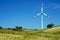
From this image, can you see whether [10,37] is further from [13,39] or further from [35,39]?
[35,39]

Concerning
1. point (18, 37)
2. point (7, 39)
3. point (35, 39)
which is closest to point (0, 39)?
point (7, 39)

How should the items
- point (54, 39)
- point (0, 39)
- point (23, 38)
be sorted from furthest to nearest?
point (54, 39) → point (23, 38) → point (0, 39)

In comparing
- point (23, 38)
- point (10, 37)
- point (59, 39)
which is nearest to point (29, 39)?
Answer: point (23, 38)

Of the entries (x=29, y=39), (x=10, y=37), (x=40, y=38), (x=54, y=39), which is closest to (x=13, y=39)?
(x=10, y=37)

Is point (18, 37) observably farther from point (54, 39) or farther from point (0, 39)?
point (54, 39)

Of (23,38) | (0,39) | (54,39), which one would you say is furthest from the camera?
(54,39)

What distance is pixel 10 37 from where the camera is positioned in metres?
40.7

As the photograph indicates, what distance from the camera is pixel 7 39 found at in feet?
128

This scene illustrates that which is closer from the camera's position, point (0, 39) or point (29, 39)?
point (0, 39)

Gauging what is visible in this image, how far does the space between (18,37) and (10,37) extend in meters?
2.07

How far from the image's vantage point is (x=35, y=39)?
1706 inches

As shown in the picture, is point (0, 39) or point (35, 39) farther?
point (35, 39)

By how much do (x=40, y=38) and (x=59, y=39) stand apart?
15.7ft

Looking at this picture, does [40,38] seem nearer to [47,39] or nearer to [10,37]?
[47,39]
